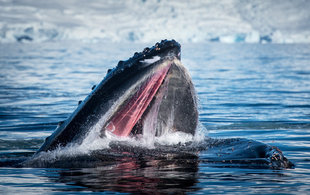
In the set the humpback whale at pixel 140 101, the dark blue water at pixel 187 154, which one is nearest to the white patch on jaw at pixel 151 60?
the humpback whale at pixel 140 101

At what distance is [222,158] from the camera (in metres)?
5.85

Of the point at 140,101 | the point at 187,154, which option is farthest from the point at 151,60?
the point at 187,154

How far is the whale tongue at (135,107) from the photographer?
5.14 metres

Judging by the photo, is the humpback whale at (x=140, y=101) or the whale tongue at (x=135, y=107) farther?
the whale tongue at (x=135, y=107)

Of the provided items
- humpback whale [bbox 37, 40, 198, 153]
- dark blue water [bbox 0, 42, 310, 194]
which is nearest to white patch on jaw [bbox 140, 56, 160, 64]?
humpback whale [bbox 37, 40, 198, 153]

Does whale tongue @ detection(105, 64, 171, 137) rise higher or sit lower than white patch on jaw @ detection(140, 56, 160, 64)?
lower

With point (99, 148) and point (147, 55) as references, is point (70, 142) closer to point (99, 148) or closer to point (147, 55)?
point (99, 148)

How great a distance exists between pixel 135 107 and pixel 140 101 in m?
0.10

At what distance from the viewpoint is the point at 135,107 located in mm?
5301

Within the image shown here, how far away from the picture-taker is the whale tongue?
514 centimetres

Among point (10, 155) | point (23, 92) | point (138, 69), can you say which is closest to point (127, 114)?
point (138, 69)

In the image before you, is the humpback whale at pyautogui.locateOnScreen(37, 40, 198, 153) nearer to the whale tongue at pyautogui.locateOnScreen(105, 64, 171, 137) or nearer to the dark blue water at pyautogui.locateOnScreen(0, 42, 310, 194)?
the whale tongue at pyautogui.locateOnScreen(105, 64, 171, 137)

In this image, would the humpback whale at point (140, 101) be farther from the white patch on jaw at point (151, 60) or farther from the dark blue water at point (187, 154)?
the dark blue water at point (187, 154)

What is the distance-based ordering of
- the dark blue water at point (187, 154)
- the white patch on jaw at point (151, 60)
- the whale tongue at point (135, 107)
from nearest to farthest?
the dark blue water at point (187, 154), the white patch on jaw at point (151, 60), the whale tongue at point (135, 107)
